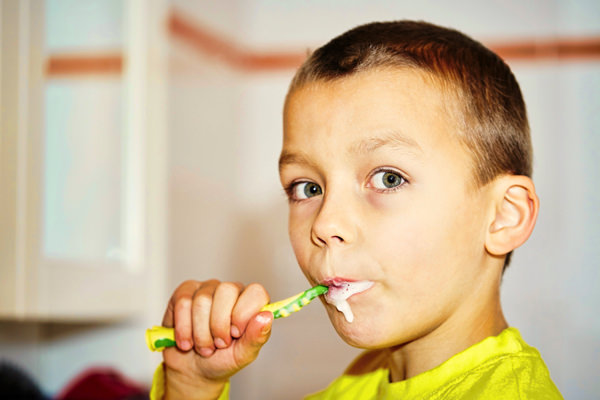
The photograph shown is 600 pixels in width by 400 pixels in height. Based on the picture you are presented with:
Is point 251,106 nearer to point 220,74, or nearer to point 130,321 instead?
point 220,74

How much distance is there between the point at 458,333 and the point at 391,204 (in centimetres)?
18

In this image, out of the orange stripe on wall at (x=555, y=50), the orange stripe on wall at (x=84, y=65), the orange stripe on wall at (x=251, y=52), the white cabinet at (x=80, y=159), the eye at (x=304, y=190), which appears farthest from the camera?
the orange stripe on wall at (x=555, y=50)

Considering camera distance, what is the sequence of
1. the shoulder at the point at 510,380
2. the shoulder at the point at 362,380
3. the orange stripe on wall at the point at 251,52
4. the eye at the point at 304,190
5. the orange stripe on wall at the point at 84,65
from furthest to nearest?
the orange stripe on wall at the point at 251,52 < the orange stripe on wall at the point at 84,65 < the shoulder at the point at 362,380 < the eye at the point at 304,190 < the shoulder at the point at 510,380

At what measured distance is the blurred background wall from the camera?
3.46 feet

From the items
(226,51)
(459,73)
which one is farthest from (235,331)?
(226,51)

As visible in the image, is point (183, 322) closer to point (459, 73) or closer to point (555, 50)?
point (459, 73)

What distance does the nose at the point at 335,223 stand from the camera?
565 millimetres

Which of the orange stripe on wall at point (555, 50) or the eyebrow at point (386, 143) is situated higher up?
the orange stripe on wall at point (555, 50)

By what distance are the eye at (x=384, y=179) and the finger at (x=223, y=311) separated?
182mm

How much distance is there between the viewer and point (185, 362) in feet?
2.27

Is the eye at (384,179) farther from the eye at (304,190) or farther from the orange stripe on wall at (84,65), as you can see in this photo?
the orange stripe on wall at (84,65)

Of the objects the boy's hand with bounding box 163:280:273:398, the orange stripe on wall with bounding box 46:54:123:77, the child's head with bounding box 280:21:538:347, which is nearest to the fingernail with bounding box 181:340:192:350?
the boy's hand with bounding box 163:280:273:398

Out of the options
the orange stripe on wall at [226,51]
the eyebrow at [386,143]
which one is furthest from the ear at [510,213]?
the orange stripe on wall at [226,51]

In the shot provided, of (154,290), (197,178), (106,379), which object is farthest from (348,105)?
(197,178)
